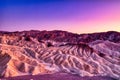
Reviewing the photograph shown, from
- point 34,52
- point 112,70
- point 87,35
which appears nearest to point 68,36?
point 87,35

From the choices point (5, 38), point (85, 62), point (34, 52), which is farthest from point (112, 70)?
point (5, 38)

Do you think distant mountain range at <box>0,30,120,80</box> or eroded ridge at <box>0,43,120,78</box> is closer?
distant mountain range at <box>0,30,120,80</box>

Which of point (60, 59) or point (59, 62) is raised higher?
point (60, 59)

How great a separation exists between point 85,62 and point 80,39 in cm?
4705

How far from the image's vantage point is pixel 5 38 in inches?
3656

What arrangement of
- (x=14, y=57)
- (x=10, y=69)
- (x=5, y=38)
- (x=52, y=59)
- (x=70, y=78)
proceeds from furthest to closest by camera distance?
(x=5, y=38), (x=52, y=59), (x=14, y=57), (x=10, y=69), (x=70, y=78)

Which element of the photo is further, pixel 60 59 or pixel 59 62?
pixel 60 59

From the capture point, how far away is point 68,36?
110m

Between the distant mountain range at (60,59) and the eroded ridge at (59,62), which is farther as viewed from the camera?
the eroded ridge at (59,62)

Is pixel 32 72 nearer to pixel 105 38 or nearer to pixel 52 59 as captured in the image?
pixel 52 59

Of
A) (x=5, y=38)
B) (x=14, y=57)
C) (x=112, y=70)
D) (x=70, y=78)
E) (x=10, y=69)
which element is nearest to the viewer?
(x=70, y=78)

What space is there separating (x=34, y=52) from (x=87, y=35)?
155 ft

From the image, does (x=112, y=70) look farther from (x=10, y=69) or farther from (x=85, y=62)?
(x=10, y=69)

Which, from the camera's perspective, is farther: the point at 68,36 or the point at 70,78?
the point at 68,36
